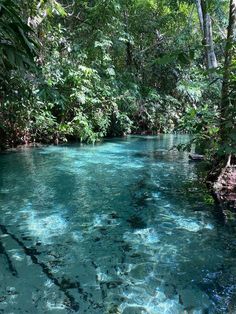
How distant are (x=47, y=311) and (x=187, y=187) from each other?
4.66 meters

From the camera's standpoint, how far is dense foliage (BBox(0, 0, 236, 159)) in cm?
1035

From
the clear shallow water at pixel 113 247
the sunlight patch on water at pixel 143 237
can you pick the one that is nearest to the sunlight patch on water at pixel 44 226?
the clear shallow water at pixel 113 247

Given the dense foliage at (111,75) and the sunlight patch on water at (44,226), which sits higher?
the dense foliage at (111,75)

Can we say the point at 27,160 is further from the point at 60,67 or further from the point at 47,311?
the point at 47,311

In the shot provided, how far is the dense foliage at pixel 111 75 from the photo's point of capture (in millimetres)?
10352

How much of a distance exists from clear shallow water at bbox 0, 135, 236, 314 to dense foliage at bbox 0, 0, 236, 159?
1871 mm

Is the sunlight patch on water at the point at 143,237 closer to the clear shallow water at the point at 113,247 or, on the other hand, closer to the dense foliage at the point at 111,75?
the clear shallow water at the point at 113,247

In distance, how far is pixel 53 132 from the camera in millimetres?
14258

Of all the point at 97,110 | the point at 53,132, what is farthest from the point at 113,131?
the point at 53,132

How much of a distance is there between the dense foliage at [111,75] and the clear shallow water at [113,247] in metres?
1.87

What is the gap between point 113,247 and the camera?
13.6ft

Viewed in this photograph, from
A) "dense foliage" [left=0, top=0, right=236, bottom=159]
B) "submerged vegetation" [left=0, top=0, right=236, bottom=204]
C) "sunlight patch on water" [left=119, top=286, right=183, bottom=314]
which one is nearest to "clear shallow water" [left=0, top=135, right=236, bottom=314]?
"sunlight patch on water" [left=119, top=286, right=183, bottom=314]

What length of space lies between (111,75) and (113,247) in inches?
552

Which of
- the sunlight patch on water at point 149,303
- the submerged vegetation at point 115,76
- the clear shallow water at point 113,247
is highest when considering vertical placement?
the submerged vegetation at point 115,76
